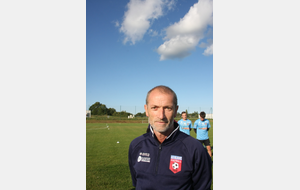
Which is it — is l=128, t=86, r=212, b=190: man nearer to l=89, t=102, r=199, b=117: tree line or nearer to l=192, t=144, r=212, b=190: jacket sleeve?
l=192, t=144, r=212, b=190: jacket sleeve

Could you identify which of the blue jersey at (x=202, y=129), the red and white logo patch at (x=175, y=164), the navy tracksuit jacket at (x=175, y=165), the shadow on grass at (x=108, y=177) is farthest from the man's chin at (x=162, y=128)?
the blue jersey at (x=202, y=129)

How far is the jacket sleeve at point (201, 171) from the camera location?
4.58 ft

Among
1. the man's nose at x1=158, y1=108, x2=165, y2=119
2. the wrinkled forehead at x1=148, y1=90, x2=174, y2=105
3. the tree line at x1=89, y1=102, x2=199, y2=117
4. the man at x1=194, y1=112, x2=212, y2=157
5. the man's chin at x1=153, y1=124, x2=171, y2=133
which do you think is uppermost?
the wrinkled forehead at x1=148, y1=90, x2=174, y2=105

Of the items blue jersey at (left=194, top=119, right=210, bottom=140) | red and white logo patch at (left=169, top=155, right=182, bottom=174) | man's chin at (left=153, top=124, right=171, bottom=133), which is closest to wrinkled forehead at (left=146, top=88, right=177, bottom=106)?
man's chin at (left=153, top=124, right=171, bottom=133)

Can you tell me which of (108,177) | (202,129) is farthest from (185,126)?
(108,177)

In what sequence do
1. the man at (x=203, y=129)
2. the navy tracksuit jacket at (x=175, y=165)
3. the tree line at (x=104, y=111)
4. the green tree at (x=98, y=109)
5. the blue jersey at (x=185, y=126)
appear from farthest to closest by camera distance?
the tree line at (x=104, y=111), the green tree at (x=98, y=109), the blue jersey at (x=185, y=126), the man at (x=203, y=129), the navy tracksuit jacket at (x=175, y=165)

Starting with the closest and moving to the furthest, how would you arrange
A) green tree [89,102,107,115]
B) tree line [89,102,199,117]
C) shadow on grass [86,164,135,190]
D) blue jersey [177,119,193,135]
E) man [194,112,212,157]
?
shadow on grass [86,164,135,190] < man [194,112,212,157] < blue jersey [177,119,193,135] < green tree [89,102,107,115] < tree line [89,102,199,117]

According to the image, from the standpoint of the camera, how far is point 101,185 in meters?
4.44

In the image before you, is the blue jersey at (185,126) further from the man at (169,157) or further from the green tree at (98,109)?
the green tree at (98,109)

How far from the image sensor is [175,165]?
1.43 m

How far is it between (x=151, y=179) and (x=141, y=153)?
24 centimetres

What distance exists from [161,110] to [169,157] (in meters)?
0.42

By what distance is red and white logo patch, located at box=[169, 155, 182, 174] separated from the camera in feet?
4.61
